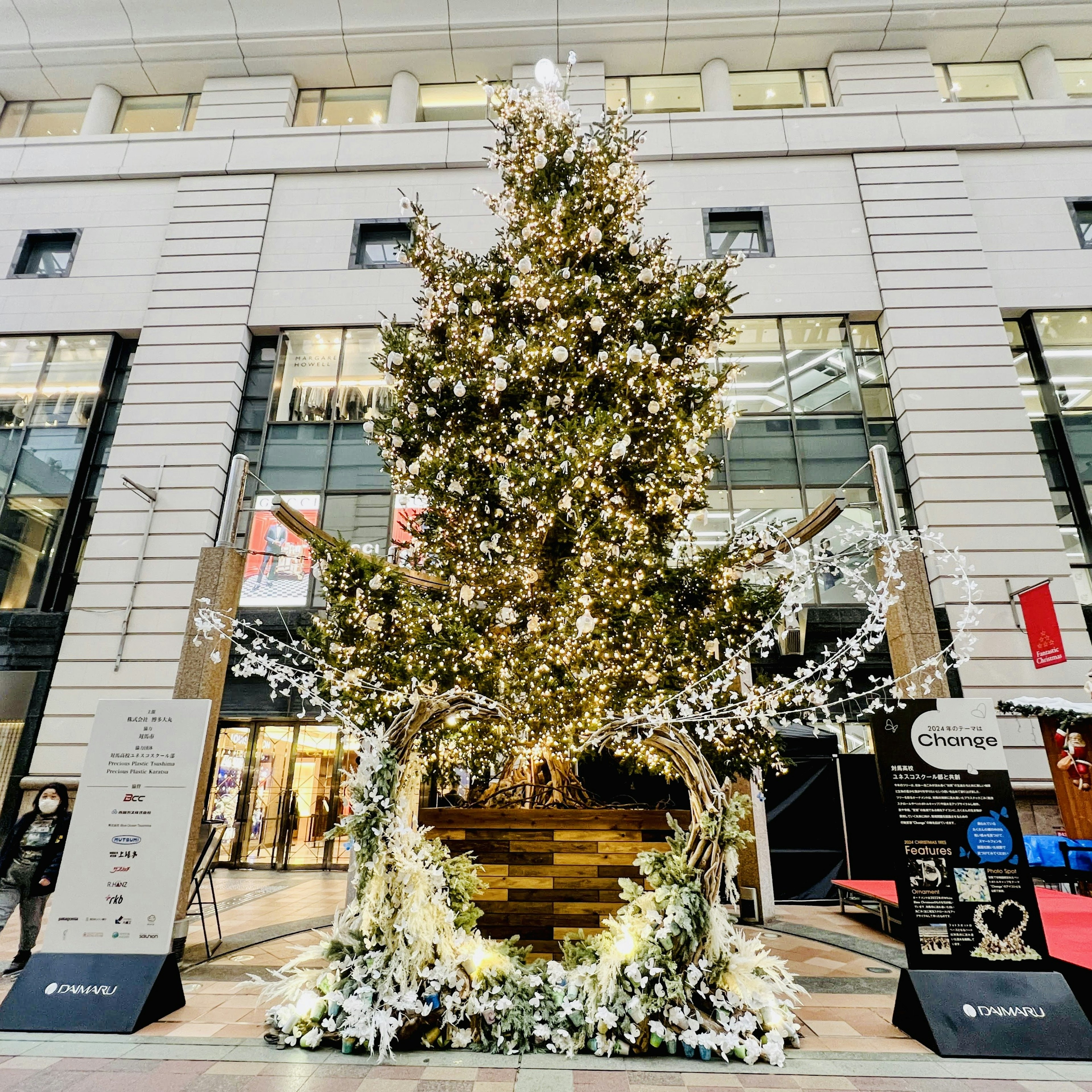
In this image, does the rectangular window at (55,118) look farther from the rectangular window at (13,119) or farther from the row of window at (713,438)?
the row of window at (713,438)

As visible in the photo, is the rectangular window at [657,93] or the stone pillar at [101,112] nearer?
the rectangular window at [657,93]

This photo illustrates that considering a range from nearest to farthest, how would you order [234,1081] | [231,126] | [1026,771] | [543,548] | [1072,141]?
[234,1081]
[543,548]
[1026,771]
[1072,141]
[231,126]

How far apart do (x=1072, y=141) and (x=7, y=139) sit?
2156cm

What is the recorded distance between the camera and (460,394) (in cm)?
573

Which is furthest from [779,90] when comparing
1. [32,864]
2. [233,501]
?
[32,864]

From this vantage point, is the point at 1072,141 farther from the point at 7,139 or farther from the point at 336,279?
the point at 7,139

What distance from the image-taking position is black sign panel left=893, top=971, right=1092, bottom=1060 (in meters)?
3.49

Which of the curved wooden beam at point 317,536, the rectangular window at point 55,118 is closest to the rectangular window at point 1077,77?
the curved wooden beam at point 317,536

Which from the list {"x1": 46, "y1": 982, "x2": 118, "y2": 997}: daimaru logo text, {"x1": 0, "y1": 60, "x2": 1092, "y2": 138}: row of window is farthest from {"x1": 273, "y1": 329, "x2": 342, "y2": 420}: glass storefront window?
{"x1": 46, "y1": 982, "x2": 118, "y2": 997}: daimaru logo text

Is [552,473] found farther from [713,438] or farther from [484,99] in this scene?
[484,99]

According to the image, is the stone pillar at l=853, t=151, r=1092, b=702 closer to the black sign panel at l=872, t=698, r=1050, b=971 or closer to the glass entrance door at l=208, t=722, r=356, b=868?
the black sign panel at l=872, t=698, r=1050, b=971

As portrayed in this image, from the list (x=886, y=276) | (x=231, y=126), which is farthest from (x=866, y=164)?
(x=231, y=126)

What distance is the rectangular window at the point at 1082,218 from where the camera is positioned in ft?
37.4

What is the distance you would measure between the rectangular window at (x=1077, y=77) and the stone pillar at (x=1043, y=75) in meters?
0.10
